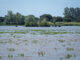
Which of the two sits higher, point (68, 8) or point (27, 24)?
point (68, 8)

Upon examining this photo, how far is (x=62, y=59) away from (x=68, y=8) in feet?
321

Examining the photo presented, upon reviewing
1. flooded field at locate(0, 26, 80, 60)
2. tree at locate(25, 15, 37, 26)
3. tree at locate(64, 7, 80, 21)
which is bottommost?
→ flooded field at locate(0, 26, 80, 60)

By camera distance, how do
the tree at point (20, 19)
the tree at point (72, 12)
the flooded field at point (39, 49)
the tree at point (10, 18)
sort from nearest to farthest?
the flooded field at point (39, 49), the tree at point (20, 19), the tree at point (10, 18), the tree at point (72, 12)

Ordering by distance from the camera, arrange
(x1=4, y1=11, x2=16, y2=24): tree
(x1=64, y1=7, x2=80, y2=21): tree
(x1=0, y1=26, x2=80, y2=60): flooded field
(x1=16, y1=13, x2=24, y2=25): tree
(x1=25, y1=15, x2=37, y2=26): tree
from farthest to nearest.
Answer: (x1=64, y1=7, x2=80, y2=21): tree
(x1=4, y1=11, x2=16, y2=24): tree
(x1=16, y1=13, x2=24, y2=25): tree
(x1=25, y1=15, x2=37, y2=26): tree
(x1=0, y1=26, x2=80, y2=60): flooded field

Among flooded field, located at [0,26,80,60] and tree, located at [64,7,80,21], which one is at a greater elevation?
tree, located at [64,7,80,21]

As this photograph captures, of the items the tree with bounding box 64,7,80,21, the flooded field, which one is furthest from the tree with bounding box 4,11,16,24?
the flooded field

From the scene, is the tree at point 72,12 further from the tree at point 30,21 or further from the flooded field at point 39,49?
the flooded field at point 39,49

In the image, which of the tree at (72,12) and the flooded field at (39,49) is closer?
the flooded field at (39,49)

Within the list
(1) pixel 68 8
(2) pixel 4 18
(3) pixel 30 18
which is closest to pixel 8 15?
(2) pixel 4 18

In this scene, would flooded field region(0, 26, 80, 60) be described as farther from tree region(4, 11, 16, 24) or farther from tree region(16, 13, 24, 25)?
tree region(4, 11, 16, 24)

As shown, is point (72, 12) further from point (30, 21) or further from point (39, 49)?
point (39, 49)

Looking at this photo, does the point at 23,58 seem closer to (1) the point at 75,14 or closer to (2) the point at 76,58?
(2) the point at 76,58

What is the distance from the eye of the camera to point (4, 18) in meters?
88.1

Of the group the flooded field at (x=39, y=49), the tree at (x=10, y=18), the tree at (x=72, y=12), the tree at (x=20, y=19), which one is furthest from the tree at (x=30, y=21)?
the flooded field at (x=39, y=49)
